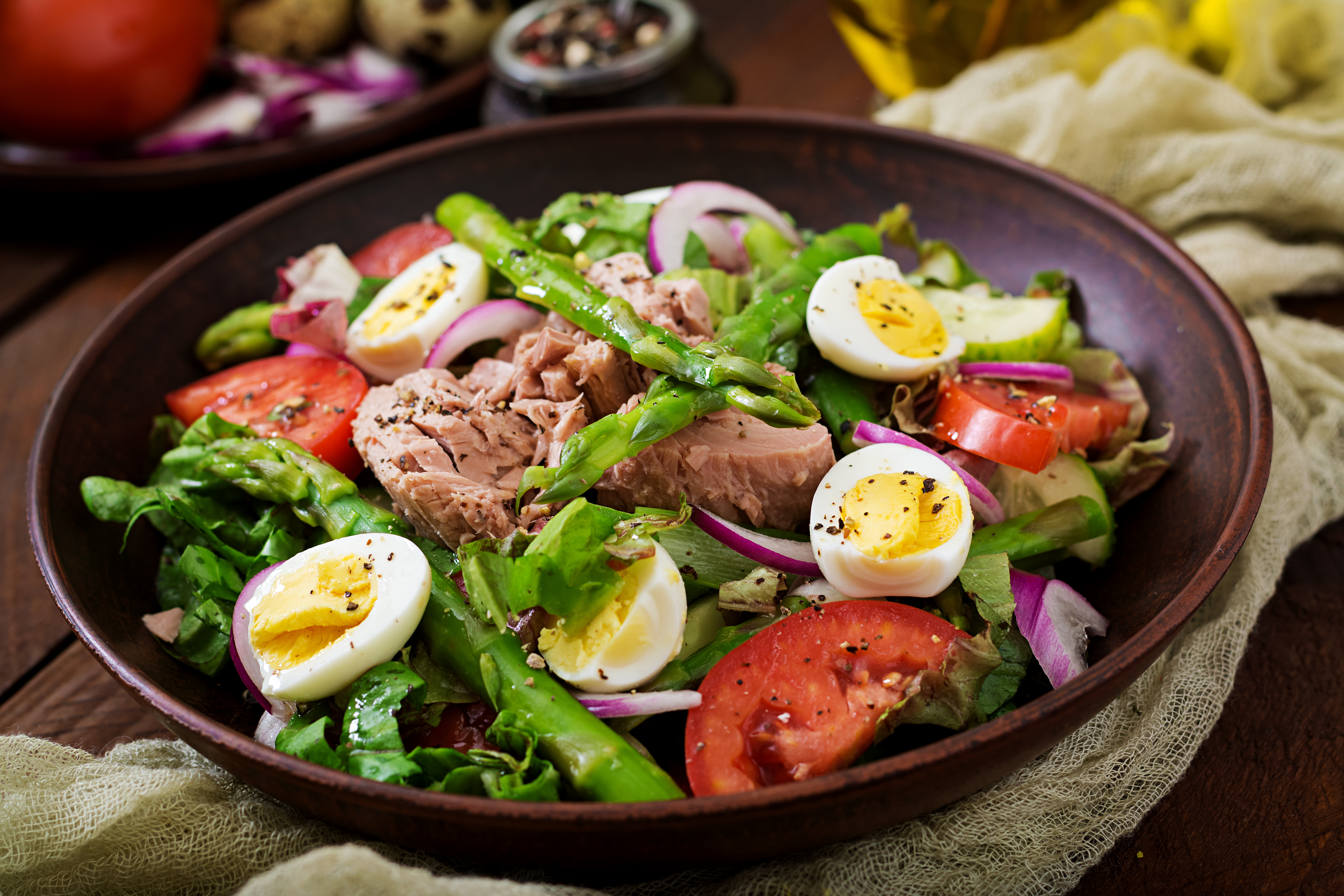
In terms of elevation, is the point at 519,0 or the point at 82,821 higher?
the point at 519,0

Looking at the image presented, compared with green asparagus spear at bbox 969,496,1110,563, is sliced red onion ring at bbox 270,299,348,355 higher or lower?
higher

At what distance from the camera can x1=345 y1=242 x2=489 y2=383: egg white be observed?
2830 mm

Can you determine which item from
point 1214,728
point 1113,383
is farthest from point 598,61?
point 1214,728

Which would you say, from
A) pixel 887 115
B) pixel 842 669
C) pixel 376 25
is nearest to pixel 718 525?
pixel 842 669

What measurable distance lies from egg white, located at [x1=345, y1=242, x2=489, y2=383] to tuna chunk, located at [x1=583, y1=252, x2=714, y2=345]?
15.1 inches

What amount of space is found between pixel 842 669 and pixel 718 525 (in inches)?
17.5

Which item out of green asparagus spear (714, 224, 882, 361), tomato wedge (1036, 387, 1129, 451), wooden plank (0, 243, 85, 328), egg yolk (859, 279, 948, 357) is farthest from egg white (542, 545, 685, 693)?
wooden plank (0, 243, 85, 328)

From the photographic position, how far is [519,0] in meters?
5.46

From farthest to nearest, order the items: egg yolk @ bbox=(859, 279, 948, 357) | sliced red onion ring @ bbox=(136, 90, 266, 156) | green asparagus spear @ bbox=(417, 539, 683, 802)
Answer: sliced red onion ring @ bbox=(136, 90, 266, 156) → egg yolk @ bbox=(859, 279, 948, 357) → green asparagus spear @ bbox=(417, 539, 683, 802)

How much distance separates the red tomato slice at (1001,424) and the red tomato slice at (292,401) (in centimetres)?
159

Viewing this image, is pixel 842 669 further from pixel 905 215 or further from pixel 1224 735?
pixel 905 215

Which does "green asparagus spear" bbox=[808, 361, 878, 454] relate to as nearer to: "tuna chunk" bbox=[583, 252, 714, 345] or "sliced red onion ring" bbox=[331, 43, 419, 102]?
"tuna chunk" bbox=[583, 252, 714, 345]

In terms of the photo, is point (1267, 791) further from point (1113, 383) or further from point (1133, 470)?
point (1113, 383)

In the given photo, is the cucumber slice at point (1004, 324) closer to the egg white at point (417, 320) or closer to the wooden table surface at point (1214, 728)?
the wooden table surface at point (1214, 728)
